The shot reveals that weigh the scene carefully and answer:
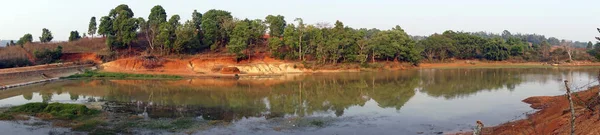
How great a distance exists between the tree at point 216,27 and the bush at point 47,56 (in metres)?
14.7

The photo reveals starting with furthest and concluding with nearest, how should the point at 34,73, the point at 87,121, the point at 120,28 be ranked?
the point at 120,28
the point at 34,73
the point at 87,121

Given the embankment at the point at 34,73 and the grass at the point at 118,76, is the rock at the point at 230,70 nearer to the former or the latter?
the grass at the point at 118,76

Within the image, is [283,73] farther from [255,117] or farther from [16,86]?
[255,117]

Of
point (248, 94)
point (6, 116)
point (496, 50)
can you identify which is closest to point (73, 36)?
point (248, 94)

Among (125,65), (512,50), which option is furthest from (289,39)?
(512,50)

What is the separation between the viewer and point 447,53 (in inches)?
2279

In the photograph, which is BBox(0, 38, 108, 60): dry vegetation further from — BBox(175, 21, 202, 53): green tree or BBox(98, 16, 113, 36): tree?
BBox(175, 21, 202, 53): green tree

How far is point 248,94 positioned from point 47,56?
27.4 m

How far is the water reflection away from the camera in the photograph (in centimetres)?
1960

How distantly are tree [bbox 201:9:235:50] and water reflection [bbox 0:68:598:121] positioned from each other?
39.5ft

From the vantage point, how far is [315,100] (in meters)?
23.3

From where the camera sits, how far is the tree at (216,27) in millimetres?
47094

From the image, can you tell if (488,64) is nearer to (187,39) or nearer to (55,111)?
(187,39)

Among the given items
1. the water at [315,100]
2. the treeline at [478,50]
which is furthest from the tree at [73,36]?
the treeline at [478,50]
